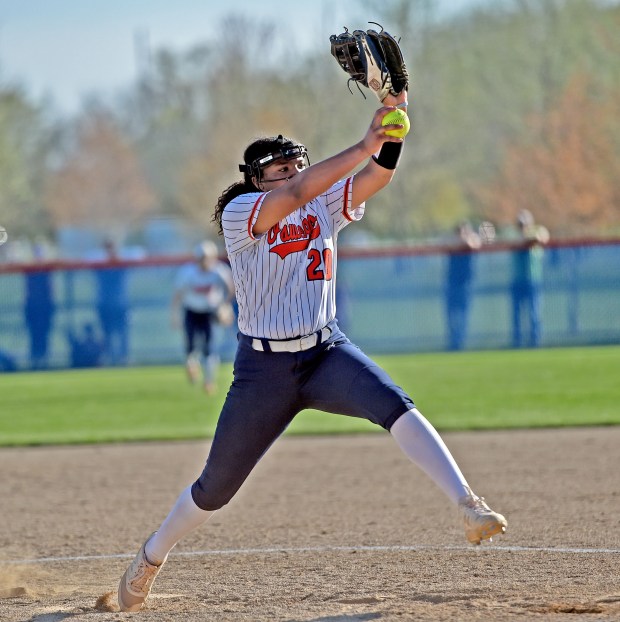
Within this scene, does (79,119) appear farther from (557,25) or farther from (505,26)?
(557,25)

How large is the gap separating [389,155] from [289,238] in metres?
0.51

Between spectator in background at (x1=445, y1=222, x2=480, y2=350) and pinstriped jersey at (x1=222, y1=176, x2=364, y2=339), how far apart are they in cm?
1347

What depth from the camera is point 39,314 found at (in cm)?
1827

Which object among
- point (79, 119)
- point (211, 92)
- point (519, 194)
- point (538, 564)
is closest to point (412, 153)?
point (519, 194)

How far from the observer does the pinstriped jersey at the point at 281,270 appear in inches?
194

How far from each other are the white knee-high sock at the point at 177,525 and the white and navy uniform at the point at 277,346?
0.47ft

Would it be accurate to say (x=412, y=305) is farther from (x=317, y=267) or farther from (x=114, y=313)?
(x=317, y=267)

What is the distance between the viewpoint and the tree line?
33.3m

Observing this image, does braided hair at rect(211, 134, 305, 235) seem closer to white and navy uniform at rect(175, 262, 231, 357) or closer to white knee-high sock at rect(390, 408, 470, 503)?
white knee-high sock at rect(390, 408, 470, 503)

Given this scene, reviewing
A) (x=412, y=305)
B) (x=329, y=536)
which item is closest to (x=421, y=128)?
(x=412, y=305)

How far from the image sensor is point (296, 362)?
494 cm

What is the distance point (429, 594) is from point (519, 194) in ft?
100

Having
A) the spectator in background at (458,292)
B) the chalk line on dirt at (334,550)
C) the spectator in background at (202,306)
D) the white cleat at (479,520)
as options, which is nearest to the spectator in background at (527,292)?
the spectator in background at (458,292)

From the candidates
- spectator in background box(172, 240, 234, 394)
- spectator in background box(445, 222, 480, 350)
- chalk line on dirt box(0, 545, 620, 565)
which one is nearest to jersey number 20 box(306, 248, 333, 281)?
chalk line on dirt box(0, 545, 620, 565)
